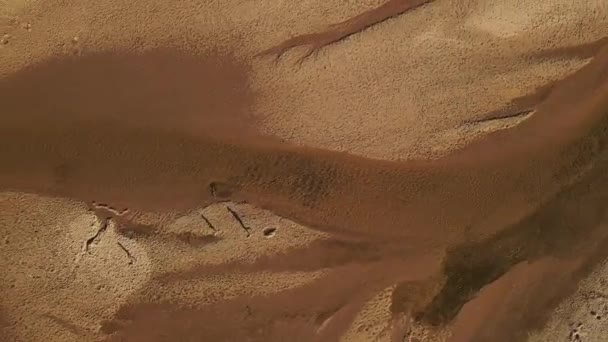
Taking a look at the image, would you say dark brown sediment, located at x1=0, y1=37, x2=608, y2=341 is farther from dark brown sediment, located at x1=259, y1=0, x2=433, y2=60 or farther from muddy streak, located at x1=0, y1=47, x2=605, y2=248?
dark brown sediment, located at x1=259, y1=0, x2=433, y2=60

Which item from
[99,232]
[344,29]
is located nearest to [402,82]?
[344,29]

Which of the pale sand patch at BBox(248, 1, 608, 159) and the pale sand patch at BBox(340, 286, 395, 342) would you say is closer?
the pale sand patch at BBox(340, 286, 395, 342)

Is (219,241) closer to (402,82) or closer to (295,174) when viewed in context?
(295,174)

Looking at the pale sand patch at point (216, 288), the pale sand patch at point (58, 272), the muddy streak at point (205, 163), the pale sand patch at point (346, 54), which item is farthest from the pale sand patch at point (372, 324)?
the pale sand patch at point (58, 272)

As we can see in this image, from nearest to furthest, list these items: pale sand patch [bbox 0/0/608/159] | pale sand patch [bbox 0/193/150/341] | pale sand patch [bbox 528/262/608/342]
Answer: pale sand patch [bbox 0/193/150/341] → pale sand patch [bbox 528/262/608/342] → pale sand patch [bbox 0/0/608/159]

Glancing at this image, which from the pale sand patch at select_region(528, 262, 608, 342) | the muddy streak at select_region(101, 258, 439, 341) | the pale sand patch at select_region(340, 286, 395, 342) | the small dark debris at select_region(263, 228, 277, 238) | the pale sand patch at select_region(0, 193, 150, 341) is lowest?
the pale sand patch at select_region(528, 262, 608, 342)

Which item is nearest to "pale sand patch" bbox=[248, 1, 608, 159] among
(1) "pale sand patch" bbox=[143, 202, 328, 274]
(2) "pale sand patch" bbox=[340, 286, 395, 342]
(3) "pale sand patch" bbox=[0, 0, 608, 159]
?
(3) "pale sand patch" bbox=[0, 0, 608, 159]
